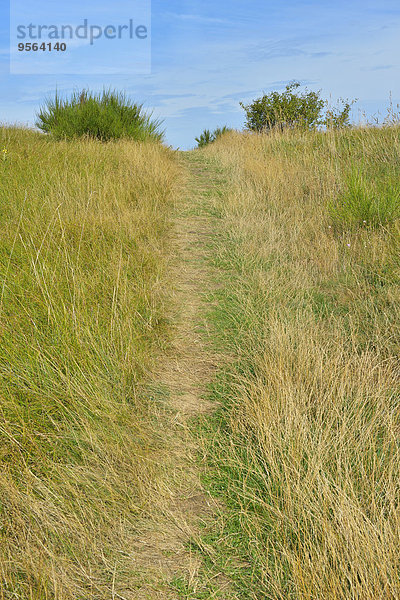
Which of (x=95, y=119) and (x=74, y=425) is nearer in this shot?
(x=74, y=425)

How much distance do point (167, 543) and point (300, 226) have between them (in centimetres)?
423

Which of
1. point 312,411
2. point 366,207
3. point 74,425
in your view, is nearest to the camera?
point 74,425

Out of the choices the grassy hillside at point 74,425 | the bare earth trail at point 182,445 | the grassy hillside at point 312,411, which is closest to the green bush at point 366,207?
the grassy hillside at point 312,411

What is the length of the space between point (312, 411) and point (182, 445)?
2.12ft

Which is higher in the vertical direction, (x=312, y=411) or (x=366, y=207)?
(x=366, y=207)

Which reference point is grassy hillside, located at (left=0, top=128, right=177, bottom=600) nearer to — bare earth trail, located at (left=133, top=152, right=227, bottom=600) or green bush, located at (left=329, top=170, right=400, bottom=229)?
bare earth trail, located at (left=133, top=152, right=227, bottom=600)

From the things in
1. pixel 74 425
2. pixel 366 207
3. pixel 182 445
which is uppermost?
pixel 366 207

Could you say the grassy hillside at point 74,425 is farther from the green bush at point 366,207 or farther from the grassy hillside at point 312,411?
the green bush at point 366,207

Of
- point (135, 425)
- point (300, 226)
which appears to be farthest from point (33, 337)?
point (300, 226)

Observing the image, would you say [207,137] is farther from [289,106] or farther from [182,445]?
[182,445]

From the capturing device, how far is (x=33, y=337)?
94.5 inches

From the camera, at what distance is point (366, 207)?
479 cm

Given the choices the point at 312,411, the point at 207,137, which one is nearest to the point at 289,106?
the point at 207,137

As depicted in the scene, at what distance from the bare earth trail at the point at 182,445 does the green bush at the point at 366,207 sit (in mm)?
1557
